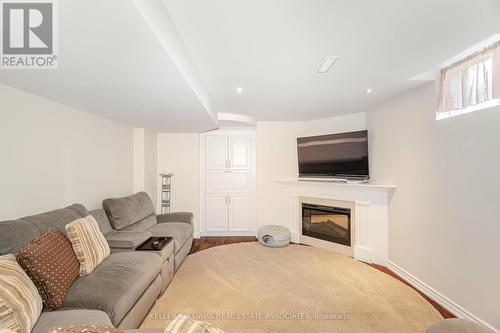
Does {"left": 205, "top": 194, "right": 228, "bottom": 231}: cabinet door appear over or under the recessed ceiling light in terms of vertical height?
under

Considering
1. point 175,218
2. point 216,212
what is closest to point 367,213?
point 216,212

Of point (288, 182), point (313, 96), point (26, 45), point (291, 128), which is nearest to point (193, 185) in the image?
point (288, 182)

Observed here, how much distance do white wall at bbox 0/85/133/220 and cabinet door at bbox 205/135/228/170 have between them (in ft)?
5.92

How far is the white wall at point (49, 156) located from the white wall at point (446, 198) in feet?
13.7

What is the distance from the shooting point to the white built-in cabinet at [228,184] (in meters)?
4.93

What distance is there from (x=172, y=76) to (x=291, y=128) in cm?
326

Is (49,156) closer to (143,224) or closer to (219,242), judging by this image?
(143,224)

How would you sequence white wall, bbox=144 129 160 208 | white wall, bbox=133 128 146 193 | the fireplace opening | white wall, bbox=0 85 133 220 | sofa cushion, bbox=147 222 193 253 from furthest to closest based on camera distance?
white wall, bbox=144 129 160 208 < white wall, bbox=133 128 146 193 < the fireplace opening < sofa cushion, bbox=147 222 193 253 < white wall, bbox=0 85 133 220

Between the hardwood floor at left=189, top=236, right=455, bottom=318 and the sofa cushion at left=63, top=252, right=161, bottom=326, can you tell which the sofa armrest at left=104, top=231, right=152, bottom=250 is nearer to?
the sofa cushion at left=63, top=252, right=161, bottom=326

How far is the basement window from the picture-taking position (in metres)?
1.91

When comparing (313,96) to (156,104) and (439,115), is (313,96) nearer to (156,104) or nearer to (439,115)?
(439,115)

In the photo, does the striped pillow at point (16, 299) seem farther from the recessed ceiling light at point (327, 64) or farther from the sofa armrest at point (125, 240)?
the recessed ceiling light at point (327, 64)

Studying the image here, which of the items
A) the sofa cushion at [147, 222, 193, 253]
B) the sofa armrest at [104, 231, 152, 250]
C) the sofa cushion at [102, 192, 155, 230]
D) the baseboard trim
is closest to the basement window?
the baseboard trim

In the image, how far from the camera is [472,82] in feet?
6.91
